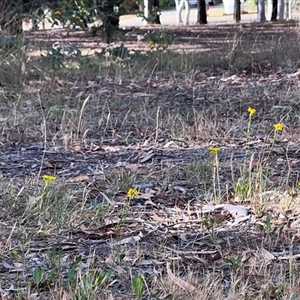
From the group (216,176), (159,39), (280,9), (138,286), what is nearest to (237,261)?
(138,286)

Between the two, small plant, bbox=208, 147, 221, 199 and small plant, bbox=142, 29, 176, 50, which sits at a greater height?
small plant, bbox=142, 29, 176, 50

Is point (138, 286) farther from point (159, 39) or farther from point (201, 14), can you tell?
point (201, 14)

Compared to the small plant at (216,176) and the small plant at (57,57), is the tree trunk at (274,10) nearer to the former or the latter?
the small plant at (57,57)

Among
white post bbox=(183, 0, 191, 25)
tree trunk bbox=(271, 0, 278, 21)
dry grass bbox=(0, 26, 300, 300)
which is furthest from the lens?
tree trunk bbox=(271, 0, 278, 21)

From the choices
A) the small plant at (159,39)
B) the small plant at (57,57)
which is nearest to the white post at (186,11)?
the small plant at (159,39)

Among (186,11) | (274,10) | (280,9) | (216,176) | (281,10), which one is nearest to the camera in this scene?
(216,176)

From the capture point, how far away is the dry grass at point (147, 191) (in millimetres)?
2947

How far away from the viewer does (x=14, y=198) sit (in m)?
3.94

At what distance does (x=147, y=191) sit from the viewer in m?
4.21

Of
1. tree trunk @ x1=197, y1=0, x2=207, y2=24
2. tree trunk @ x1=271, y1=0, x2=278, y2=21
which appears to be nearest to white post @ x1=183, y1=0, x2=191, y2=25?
tree trunk @ x1=197, y1=0, x2=207, y2=24

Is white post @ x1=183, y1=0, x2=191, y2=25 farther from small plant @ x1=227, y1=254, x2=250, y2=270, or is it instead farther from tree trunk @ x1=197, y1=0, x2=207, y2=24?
small plant @ x1=227, y1=254, x2=250, y2=270

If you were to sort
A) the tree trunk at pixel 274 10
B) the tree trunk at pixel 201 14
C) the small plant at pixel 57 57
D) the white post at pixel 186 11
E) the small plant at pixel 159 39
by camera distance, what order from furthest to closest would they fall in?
the tree trunk at pixel 274 10 < the tree trunk at pixel 201 14 < the white post at pixel 186 11 < the small plant at pixel 159 39 < the small plant at pixel 57 57

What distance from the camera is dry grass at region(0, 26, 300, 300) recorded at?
295 centimetres

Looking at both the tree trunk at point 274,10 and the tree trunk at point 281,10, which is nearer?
the tree trunk at point 274,10
